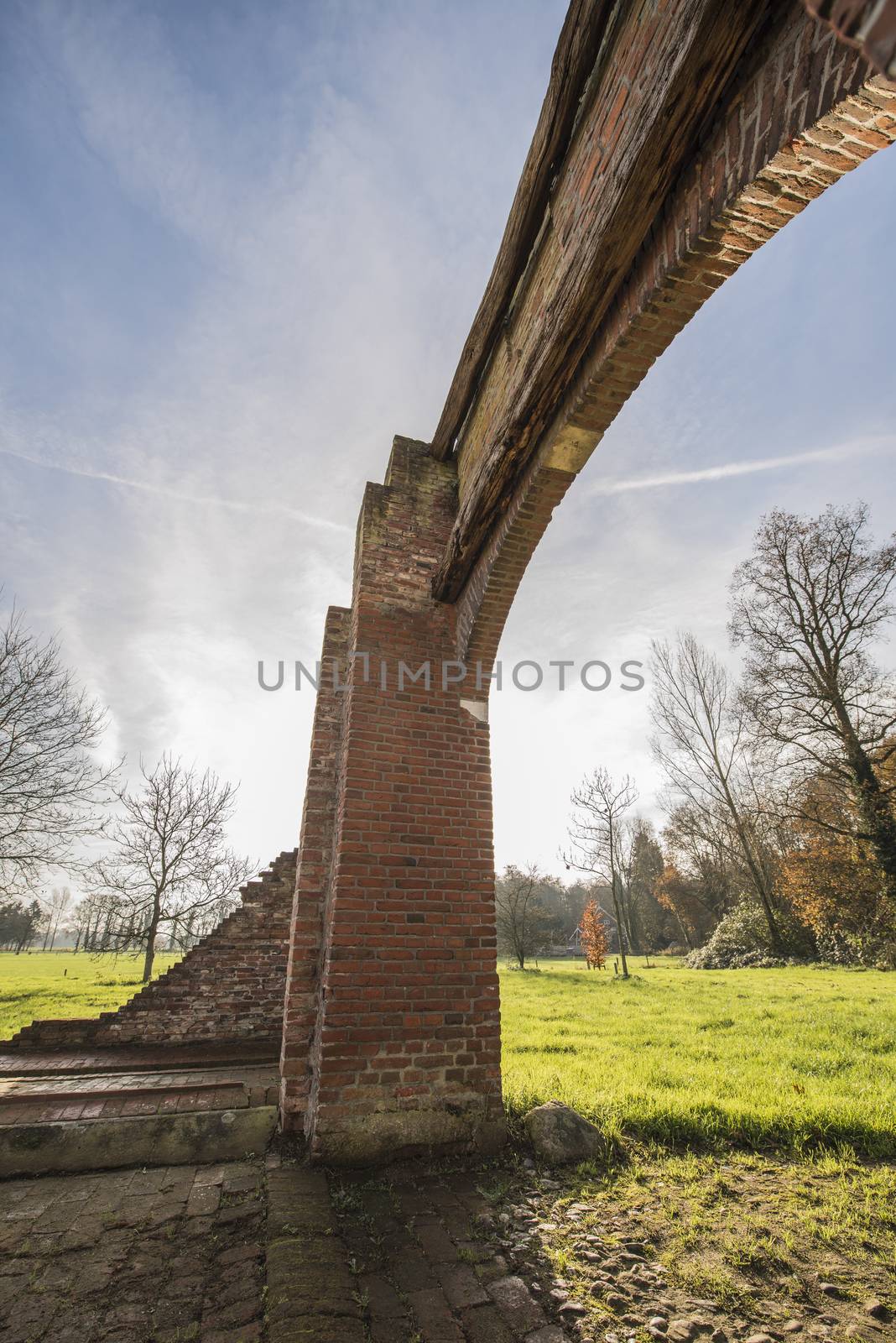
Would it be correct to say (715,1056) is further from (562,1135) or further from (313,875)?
(313,875)

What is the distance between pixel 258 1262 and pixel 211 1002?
14.8ft

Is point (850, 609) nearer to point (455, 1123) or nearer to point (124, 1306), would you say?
point (455, 1123)

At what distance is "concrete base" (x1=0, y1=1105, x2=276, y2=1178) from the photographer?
3287 millimetres

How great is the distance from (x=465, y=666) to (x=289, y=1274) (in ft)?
11.7

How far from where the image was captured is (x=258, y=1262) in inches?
92.1

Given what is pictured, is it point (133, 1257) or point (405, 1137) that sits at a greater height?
point (405, 1137)

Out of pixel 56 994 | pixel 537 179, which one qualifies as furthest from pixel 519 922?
pixel 537 179

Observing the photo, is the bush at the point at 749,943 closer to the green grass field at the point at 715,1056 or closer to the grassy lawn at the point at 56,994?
the green grass field at the point at 715,1056

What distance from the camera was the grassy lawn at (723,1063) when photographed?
3746 mm

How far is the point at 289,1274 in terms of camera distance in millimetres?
2178

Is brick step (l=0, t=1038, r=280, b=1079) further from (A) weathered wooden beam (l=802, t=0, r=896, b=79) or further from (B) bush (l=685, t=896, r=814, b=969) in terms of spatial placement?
(B) bush (l=685, t=896, r=814, b=969)

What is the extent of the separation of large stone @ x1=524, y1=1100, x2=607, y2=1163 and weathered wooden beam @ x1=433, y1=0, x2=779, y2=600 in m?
3.97

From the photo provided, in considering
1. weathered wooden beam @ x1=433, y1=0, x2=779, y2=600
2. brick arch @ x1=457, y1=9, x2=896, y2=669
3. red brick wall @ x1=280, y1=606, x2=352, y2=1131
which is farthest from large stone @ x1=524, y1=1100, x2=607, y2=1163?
brick arch @ x1=457, y1=9, x2=896, y2=669

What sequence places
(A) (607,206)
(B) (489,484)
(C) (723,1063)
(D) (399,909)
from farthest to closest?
(C) (723,1063), (D) (399,909), (B) (489,484), (A) (607,206)
